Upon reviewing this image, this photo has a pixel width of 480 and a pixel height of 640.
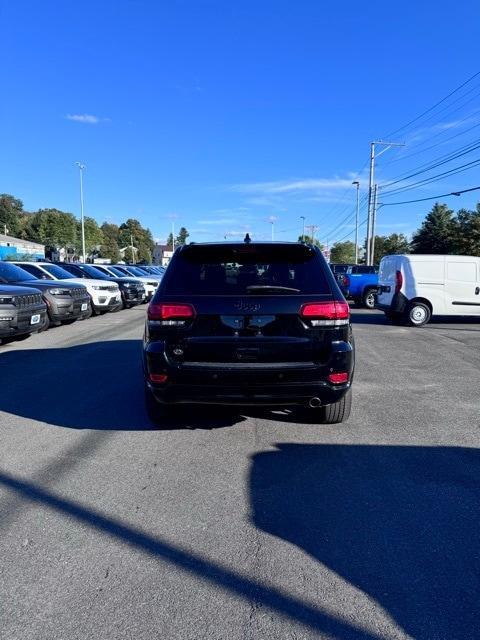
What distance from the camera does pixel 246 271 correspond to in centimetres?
461

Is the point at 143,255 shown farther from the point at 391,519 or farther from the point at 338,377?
the point at 391,519

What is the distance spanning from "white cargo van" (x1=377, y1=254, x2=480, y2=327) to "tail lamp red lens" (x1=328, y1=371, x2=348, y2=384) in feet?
35.2

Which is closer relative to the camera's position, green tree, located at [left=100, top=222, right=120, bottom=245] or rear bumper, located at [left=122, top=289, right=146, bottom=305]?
rear bumper, located at [left=122, top=289, right=146, bottom=305]

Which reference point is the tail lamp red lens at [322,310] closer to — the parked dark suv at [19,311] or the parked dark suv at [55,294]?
the parked dark suv at [19,311]

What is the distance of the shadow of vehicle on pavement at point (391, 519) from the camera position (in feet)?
8.38

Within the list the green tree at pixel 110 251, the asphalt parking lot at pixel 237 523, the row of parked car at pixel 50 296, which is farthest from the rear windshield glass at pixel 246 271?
the green tree at pixel 110 251

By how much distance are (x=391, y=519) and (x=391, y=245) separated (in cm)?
7867

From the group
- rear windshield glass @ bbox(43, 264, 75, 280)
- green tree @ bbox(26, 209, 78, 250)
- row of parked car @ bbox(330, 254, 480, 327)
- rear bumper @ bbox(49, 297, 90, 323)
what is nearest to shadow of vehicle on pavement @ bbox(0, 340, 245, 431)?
rear bumper @ bbox(49, 297, 90, 323)

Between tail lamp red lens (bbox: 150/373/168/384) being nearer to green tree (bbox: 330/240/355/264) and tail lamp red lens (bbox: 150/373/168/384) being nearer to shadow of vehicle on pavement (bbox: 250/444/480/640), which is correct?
shadow of vehicle on pavement (bbox: 250/444/480/640)

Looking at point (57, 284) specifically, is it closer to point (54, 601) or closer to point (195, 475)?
point (195, 475)

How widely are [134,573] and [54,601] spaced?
41cm

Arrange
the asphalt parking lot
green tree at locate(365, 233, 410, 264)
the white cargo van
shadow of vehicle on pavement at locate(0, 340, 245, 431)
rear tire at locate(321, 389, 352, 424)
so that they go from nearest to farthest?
the asphalt parking lot → rear tire at locate(321, 389, 352, 424) → shadow of vehicle on pavement at locate(0, 340, 245, 431) → the white cargo van → green tree at locate(365, 233, 410, 264)

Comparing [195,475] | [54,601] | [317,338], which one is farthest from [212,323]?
[54,601]

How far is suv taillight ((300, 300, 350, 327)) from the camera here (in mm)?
4316
